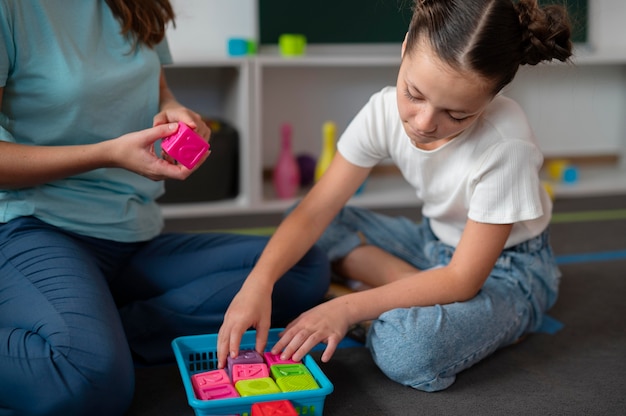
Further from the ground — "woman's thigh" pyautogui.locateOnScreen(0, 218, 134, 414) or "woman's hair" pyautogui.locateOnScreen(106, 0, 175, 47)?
"woman's hair" pyautogui.locateOnScreen(106, 0, 175, 47)

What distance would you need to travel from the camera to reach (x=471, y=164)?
1195 millimetres

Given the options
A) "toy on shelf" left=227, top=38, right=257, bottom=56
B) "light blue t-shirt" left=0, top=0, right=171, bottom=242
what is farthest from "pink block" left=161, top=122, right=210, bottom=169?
"toy on shelf" left=227, top=38, right=257, bottom=56

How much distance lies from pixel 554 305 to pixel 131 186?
0.86m

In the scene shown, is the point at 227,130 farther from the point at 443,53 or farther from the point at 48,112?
the point at 443,53

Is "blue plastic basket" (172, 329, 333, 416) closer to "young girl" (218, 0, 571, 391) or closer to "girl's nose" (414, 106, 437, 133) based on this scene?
"young girl" (218, 0, 571, 391)

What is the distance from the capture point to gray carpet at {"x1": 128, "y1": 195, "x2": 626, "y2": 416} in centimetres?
108

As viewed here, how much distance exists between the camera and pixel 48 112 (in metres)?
1.15

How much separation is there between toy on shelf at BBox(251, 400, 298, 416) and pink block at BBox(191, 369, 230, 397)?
8cm

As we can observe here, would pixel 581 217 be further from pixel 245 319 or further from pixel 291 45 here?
pixel 245 319

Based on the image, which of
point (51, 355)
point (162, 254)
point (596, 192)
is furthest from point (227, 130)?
point (51, 355)

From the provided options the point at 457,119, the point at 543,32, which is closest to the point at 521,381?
the point at 457,119

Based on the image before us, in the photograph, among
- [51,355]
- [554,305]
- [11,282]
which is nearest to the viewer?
[51,355]

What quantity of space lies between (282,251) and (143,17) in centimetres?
45

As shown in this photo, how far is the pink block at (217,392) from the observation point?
968mm
